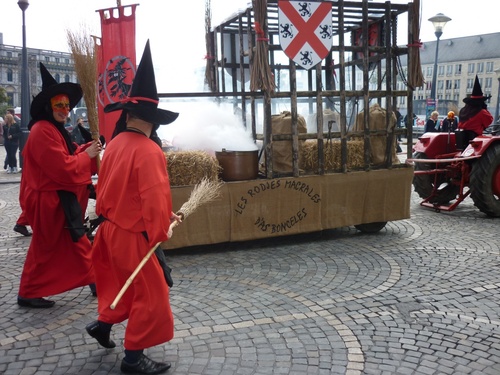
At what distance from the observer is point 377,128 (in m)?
6.74

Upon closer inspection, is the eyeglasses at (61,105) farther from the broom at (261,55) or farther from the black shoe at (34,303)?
the broom at (261,55)

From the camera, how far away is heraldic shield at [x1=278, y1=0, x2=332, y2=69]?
593 centimetres

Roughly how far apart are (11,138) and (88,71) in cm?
1097

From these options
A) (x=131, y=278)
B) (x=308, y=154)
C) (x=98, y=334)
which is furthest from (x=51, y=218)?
(x=308, y=154)

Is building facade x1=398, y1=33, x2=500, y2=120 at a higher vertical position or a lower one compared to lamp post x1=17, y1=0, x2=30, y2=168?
higher

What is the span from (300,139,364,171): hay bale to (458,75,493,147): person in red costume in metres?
2.98

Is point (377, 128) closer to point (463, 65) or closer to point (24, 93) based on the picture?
point (24, 93)

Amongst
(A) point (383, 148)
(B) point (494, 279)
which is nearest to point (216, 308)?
(B) point (494, 279)

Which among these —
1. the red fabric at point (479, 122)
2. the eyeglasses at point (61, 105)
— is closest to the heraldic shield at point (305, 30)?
the eyeglasses at point (61, 105)

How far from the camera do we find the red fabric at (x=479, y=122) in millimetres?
8359

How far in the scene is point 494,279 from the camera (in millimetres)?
4902

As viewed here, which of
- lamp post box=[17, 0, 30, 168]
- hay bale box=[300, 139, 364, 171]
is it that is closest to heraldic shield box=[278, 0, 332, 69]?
hay bale box=[300, 139, 364, 171]

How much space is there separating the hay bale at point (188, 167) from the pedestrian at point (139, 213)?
2.49 meters

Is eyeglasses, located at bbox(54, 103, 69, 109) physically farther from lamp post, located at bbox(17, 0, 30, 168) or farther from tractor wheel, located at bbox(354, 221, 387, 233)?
lamp post, located at bbox(17, 0, 30, 168)
